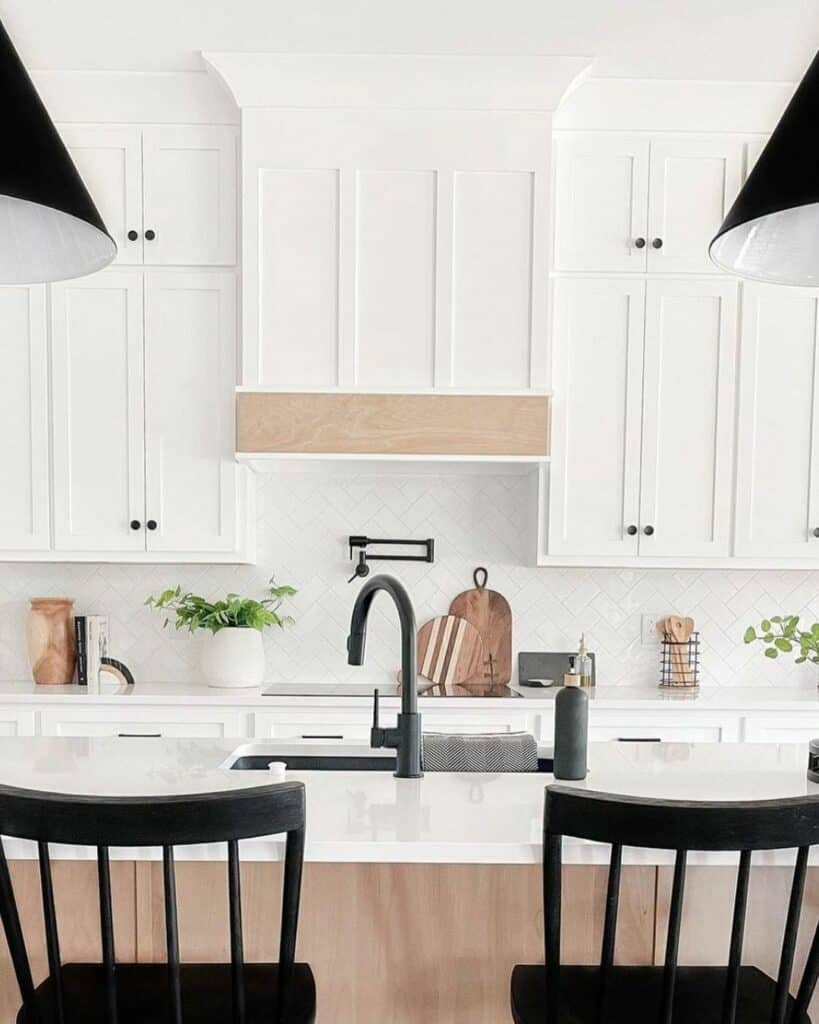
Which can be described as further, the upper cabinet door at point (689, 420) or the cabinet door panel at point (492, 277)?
the upper cabinet door at point (689, 420)

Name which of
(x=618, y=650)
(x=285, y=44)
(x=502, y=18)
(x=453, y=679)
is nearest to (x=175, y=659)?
(x=453, y=679)

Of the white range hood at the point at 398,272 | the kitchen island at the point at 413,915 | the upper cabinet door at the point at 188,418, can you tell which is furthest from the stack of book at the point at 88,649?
the kitchen island at the point at 413,915

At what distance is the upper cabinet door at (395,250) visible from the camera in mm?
3248

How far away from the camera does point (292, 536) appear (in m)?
3.76

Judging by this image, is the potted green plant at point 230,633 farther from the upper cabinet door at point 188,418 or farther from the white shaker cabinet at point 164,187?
the white shaker cabinet at point 164,187

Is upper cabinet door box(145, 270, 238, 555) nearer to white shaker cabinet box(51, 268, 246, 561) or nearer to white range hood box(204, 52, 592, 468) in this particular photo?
white shaker cabinet box(51, 268, 246, 561)

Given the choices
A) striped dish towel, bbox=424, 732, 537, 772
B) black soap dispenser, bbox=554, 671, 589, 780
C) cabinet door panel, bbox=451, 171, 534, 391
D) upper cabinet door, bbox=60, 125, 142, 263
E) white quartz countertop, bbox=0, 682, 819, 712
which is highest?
upper cabinet door, bbox=60, 125, 142, 263

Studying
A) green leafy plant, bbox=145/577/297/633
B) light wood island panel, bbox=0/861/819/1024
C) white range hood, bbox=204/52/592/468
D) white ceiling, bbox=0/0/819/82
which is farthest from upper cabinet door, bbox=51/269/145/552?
light wood island panel, bbox=0/861/819/1024

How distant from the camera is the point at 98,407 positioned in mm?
3371

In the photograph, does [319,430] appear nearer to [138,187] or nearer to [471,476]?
[471,476]

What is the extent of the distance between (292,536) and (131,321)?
0.98 meters

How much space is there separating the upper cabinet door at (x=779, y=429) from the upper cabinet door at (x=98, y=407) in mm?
2094

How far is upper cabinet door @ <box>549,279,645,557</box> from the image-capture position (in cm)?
339

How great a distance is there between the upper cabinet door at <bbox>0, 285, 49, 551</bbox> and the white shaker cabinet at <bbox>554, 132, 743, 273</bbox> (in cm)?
182
